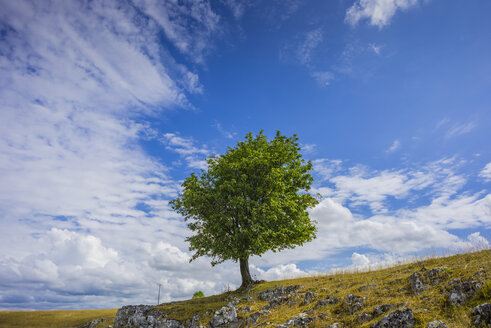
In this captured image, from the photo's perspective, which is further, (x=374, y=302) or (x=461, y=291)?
(x=374, y=302)

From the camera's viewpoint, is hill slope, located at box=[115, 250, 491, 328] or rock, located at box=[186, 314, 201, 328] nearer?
A: hill slope, located at box=[115, 250, 491, 328]

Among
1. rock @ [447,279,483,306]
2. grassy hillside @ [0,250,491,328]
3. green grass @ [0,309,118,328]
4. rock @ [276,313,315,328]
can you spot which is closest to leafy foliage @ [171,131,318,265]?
grassy hillside @ [0,250,491,328]

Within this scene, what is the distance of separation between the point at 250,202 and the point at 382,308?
57.9ft

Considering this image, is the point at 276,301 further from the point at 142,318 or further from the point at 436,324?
the point at 142,318

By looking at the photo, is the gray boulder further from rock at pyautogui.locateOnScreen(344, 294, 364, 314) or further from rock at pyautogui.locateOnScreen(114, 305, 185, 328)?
rock at pyautogui.locateOnScreen(114, 305, 185, 328)

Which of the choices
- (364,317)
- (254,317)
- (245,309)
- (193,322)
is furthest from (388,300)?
(193,322)

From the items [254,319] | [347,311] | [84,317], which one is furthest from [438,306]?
[84,317]

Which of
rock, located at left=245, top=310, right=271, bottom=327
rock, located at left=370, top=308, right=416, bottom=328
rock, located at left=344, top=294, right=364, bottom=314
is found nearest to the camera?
rock, located at left=370, top=308, right=416, bottom=328

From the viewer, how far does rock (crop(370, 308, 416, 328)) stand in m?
13.0

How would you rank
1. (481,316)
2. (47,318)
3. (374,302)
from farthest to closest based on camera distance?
(47,318) → (374,302) → (481,316)

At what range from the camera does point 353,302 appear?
712 inches

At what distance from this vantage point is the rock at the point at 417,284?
16.8 meters

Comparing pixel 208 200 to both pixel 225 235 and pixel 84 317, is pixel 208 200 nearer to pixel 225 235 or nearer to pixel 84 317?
pixel 225 235

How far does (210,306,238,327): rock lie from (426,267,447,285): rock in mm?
14659
